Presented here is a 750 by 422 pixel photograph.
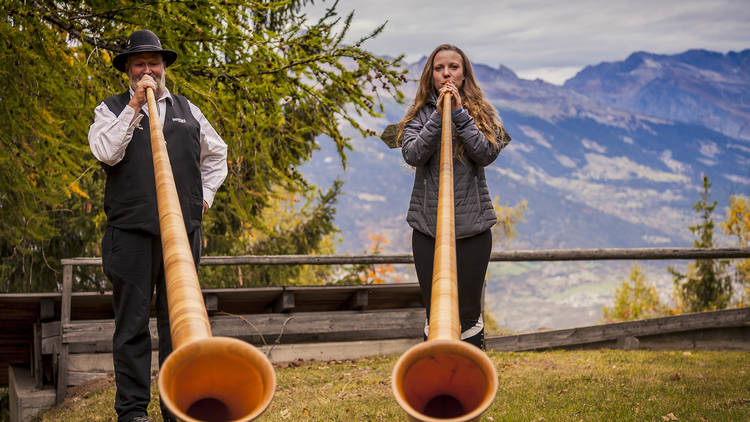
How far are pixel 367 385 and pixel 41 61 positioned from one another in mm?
3253

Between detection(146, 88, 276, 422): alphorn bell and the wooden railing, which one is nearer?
detection(146, 88, 276, 422): alphorn bell

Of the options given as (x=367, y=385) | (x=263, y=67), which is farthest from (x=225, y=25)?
(x=367, y=385)

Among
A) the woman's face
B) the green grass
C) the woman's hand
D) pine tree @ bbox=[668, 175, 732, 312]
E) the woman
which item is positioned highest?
the woman's face

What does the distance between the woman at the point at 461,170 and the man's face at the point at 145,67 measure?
45.2 inches

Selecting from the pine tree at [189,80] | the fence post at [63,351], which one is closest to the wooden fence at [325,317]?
the fence post at [63,351]

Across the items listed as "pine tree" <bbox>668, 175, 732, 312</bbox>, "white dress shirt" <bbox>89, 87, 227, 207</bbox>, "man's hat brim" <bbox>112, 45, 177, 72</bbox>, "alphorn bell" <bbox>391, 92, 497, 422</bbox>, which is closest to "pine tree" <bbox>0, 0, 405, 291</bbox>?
"man's hat brim" <bbox>112, 45, 177, 72</bbox>

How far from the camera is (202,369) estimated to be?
1729 millimetres

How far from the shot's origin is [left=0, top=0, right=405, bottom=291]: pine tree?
4.49m

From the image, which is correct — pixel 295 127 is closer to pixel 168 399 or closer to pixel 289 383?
pixel 289 383

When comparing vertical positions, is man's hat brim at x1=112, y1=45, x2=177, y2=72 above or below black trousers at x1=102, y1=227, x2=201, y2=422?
above

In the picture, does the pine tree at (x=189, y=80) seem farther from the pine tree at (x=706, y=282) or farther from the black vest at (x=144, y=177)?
the pine tree at (x=706, y=282)

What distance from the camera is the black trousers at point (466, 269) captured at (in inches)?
124

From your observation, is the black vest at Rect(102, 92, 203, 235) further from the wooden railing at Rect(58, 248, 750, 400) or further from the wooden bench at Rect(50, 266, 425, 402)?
the wooden railing at Rect(58, 248, 750, 400)

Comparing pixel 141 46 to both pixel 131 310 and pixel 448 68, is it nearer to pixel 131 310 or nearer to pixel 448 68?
pixel 131 310
